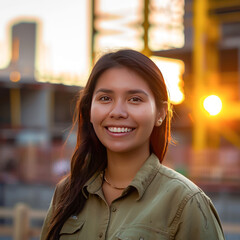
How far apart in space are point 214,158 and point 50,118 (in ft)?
84.1

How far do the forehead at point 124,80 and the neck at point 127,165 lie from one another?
274mm

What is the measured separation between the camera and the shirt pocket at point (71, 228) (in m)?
2.32

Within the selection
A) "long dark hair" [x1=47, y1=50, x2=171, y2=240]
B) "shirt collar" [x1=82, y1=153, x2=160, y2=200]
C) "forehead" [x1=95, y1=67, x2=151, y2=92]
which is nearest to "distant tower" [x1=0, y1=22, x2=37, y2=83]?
"long dark hair" [x1=47, y1=50, x2=171, y2=240]

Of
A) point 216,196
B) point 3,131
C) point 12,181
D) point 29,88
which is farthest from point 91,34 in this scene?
point 29,88

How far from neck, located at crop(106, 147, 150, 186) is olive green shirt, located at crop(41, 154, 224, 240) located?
0.12 ft

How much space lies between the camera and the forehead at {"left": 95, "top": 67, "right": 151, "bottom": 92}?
2264mm

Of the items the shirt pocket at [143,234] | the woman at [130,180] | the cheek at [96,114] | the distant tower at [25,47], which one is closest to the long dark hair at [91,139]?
the woman at [130,180]

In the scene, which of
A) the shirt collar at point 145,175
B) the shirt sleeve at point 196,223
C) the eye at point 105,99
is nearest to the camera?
the shirt sleeve at point 196,223

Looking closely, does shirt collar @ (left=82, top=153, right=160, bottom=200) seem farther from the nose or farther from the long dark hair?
the nose

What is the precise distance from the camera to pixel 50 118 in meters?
43.6

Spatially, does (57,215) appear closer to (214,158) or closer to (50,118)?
(214,158)

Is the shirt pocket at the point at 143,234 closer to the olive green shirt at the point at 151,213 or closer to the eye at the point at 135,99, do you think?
the olive green shirt at the point at 151,213

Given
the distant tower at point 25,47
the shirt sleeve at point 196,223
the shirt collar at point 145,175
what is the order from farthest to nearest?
the distant tower at point 25,47
the shirt collar at point 145,175
the shirt sleeve at point 196,223

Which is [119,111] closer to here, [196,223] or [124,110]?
[124,110]
